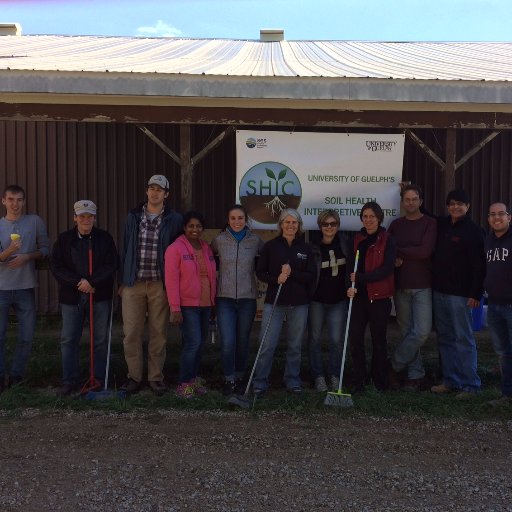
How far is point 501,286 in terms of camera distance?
4.70 metres

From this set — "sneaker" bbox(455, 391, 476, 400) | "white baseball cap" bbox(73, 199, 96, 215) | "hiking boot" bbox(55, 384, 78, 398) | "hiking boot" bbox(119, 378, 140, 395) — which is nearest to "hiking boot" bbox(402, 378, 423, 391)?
"sneaker" bbox(455, 391, 476, 400)

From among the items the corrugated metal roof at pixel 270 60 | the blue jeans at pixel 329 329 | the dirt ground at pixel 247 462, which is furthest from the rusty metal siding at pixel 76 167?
the dirt ground at pixel 247 462

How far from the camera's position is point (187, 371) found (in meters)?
5.14

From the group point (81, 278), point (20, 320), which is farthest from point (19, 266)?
point (81, 278)

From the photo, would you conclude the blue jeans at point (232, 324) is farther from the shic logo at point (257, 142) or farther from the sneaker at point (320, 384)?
the shic logo at point (257, 142)

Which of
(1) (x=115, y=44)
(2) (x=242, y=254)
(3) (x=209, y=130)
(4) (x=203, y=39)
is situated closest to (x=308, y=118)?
(2) (x=242, y=254)

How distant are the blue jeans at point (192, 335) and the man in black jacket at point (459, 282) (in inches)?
83.8

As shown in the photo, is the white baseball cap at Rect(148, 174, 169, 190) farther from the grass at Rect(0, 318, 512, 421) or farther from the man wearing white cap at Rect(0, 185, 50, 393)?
the grass at Rect(0, 318, 512, 421)

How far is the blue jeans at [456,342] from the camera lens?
16.5 feet

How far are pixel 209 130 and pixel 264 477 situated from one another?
5.82 meters

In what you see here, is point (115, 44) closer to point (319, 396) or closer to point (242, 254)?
point (242, 254)

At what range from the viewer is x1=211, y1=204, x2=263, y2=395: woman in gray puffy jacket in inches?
200

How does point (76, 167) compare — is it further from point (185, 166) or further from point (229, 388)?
point (229, 388)

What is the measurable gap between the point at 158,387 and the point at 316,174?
2593mm
